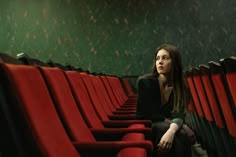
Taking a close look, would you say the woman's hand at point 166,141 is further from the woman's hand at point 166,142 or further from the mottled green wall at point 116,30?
the mottled green wall at point 116,30

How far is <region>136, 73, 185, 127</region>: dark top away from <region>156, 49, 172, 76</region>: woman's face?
0.12 ft

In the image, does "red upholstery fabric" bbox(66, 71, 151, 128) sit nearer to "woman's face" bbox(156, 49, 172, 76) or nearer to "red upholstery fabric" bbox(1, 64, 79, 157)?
"woman's face" bbox(156, 49, 172, 76)

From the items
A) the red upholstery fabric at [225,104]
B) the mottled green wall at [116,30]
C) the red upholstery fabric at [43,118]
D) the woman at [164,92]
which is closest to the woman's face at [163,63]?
the woman at [164,92]

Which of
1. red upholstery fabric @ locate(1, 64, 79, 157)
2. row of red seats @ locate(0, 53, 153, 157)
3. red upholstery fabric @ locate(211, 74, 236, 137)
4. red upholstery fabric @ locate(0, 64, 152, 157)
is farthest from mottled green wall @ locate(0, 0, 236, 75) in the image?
red upholstery fabric @ locate(1, 64, 79, 157)

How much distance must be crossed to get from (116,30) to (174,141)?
3352 millimetres

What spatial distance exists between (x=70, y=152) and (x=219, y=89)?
0.47 metres

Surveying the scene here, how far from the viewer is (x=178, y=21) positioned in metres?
4.56

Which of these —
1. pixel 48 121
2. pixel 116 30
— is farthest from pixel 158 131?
pixel 116 30

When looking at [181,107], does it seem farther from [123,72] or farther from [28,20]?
[28,20]

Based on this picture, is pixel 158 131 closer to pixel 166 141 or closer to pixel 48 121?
pixel 166 141

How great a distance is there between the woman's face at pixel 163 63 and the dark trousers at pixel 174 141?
183 millimetres

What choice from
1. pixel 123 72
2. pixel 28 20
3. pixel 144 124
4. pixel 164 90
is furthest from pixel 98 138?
pixel 28 20

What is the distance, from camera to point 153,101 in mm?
1482

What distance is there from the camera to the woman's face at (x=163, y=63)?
1475 mm
